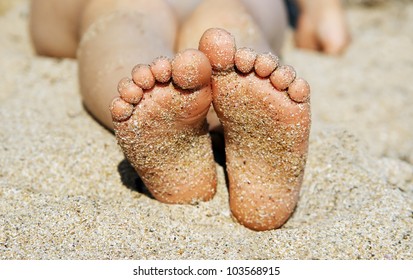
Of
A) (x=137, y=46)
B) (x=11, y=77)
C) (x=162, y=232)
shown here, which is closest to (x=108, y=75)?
(x=137, y=46)

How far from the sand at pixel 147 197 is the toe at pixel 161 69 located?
1.07ft

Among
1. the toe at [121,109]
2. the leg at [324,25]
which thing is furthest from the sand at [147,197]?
the leg at [324,25]

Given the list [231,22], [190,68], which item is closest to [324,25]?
[231,22]

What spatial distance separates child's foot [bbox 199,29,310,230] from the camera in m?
1.05

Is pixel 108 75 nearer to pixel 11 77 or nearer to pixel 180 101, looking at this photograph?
pixel 180 101

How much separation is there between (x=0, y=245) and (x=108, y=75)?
0.51 meters

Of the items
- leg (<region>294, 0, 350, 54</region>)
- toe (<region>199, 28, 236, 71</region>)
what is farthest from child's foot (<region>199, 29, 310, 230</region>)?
leg (<region>294, 0, 350, 54</region>)

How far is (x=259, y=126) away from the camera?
43.6 inches

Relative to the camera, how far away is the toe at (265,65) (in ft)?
3.43

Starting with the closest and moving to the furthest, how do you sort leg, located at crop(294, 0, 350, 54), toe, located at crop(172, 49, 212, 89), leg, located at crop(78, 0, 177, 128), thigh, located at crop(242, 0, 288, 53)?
toe, located at crop(172, 49, 212, 89), leg, located at crop(78, 0, 177, 128), thigh, located at crop(242, 0, 288, 53), leg, located at crop(294, 0, 350, 54)

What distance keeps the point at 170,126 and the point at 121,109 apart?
0.12 meters

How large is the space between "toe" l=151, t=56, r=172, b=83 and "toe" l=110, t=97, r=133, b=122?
8 centimetres

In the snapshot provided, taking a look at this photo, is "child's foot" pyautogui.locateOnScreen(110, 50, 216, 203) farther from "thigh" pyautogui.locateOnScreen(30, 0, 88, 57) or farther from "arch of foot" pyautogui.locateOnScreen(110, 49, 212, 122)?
"thigh" pyautogui.locateOnScreen(30, 0, 88, 57)

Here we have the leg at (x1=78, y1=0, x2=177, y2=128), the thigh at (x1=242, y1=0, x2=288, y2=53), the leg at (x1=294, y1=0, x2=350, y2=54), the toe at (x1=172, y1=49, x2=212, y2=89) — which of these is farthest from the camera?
the leg at (x1=294, y1=0, x2=350, y2=54)
